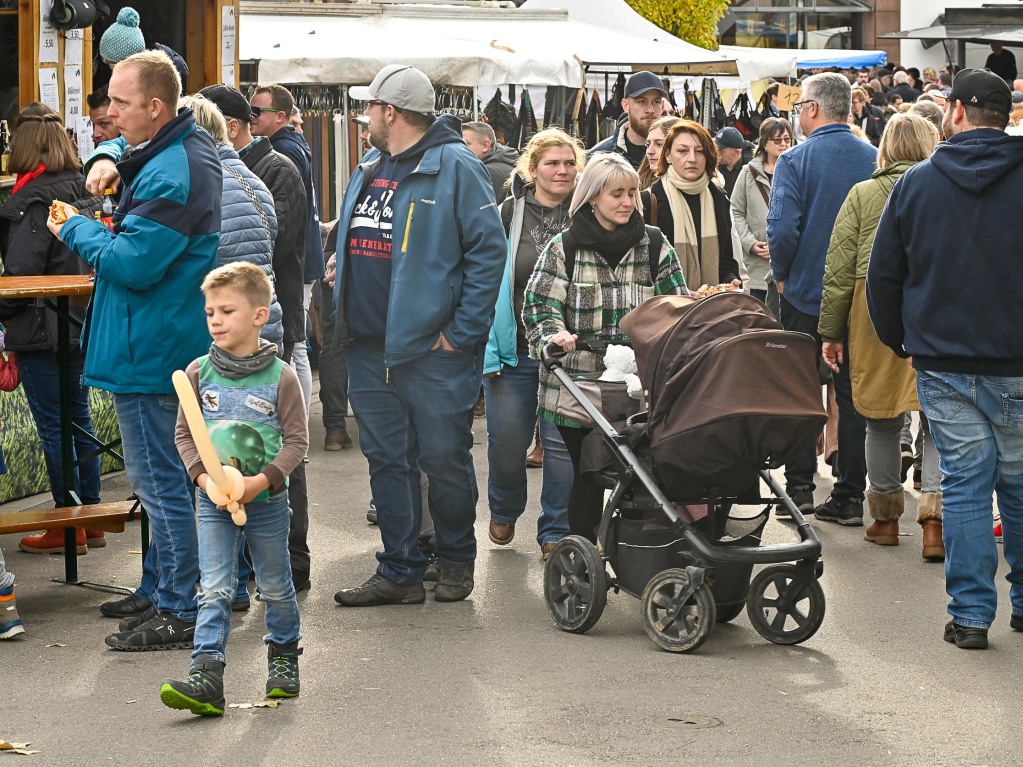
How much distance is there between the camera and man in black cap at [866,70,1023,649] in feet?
20.6

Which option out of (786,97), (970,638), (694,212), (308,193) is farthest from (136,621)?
(786,97)

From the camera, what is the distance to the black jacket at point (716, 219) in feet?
28.7

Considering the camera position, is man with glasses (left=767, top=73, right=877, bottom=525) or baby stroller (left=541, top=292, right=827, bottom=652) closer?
baby stroller (left=541, top=292, right=827, bottom=652)

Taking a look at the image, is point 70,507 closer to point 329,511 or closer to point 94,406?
point 329,511

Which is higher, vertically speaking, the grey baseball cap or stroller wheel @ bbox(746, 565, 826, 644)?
the grey baseball cap

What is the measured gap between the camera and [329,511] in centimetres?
898

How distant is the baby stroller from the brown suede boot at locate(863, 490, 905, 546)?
1.51 metres

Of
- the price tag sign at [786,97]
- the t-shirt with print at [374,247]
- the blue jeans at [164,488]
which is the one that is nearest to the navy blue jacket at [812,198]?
the t-shirt with print at [374,247]

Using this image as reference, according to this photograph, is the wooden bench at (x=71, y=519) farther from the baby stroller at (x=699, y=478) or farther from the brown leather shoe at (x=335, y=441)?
the brown leather shoe at (x=335, y=441)

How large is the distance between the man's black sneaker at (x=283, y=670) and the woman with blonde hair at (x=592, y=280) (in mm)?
1768

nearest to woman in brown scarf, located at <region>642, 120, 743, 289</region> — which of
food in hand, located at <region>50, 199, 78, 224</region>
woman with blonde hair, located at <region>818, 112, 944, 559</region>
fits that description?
woman with blonde hair, located at <region>818, 112, 944, 559</region>

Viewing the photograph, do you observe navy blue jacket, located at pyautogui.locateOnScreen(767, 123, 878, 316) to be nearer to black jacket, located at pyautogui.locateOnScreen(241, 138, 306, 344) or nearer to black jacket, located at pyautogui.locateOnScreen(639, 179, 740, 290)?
black jacket, located at pyautogui.locateOnScreen(639, 179, 740, 290)

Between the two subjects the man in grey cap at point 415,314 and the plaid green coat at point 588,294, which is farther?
the plaid green coat at point 588,294

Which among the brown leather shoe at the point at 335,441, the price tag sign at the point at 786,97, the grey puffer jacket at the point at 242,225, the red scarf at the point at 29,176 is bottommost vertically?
the brown leather shoe at the point at 335,441
